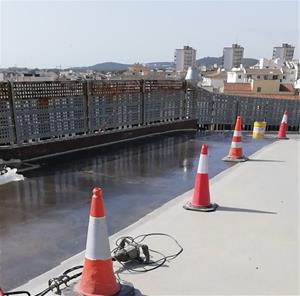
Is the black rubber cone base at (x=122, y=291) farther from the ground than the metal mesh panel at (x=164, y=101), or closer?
closer

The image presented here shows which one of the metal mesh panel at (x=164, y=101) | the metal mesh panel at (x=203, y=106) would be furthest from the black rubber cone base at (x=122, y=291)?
the metal mesh panel at (x=203, y=106)

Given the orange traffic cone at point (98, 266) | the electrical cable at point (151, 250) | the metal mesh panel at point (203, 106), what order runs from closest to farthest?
the orange traffic cone at point (98, 266) → the electrical cable at point (151, 250) → the metal mesh panel at point (203, 106)

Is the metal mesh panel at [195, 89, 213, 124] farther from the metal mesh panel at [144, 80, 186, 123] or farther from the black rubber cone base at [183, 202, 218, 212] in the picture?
the black rubber cone base at [183, 202, 218, 212]

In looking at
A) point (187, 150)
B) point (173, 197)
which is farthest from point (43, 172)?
point (187, 150)

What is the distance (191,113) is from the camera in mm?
12914

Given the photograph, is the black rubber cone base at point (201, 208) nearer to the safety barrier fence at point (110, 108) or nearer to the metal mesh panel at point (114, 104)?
the safety barrier fence at point (110, 108)

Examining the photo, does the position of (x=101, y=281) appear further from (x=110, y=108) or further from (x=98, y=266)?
(x=110, y=108)

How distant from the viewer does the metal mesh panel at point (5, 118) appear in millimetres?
7438

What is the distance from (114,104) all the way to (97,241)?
283 inches

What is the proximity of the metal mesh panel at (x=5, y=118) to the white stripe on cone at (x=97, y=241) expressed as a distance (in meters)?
5.09

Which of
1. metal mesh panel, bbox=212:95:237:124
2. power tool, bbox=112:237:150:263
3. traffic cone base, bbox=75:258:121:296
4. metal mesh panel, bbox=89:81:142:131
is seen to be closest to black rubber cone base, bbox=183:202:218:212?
power tool, bbox=112:237:150:263

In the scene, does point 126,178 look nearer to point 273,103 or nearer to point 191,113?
point 191,113

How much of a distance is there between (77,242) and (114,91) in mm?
6290

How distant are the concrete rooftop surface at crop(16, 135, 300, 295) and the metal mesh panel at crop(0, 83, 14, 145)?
13.0ft
